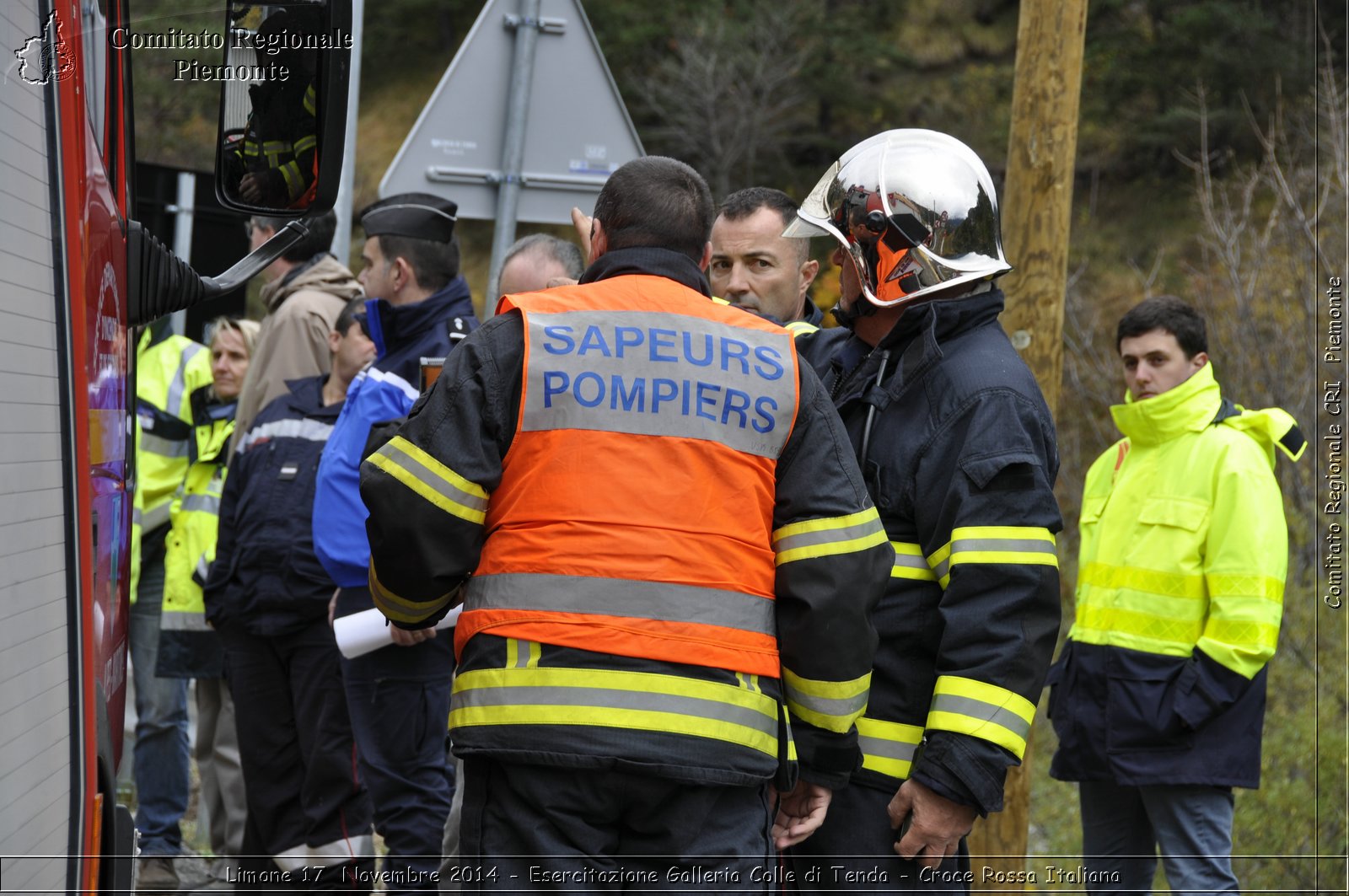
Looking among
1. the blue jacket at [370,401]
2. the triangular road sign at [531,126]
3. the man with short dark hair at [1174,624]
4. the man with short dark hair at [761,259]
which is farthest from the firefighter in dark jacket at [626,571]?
the triangular road sign at [531,126]

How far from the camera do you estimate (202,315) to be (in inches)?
392

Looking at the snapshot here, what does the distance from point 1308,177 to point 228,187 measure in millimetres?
13027

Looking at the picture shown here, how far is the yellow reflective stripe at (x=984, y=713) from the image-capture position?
2.72m

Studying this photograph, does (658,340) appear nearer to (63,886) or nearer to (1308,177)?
(63,886)

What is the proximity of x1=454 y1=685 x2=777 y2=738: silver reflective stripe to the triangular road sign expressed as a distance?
302 centimetres

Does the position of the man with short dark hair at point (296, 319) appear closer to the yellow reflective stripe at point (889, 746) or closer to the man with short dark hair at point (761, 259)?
the man with short dark hair at point (761, 259)

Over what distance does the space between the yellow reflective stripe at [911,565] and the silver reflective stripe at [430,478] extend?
3.09ft

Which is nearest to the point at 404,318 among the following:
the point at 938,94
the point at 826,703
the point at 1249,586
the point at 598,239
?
the point at 598,239

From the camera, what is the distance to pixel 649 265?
2709 mm

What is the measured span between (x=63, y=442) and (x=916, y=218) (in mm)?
1840

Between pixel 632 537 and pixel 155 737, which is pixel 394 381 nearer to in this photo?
pixel 632 537

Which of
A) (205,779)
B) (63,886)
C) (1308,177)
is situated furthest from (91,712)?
(1308,177)

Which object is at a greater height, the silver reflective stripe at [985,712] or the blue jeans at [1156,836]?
the silver reflective stripe at [985,712]

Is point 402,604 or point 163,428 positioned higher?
point 402,604
